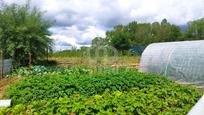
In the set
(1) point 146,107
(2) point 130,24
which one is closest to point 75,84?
(1) point 146,107

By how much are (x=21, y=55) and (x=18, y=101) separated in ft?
39.3

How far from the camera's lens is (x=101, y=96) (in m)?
6.61

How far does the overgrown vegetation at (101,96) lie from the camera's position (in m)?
5.49

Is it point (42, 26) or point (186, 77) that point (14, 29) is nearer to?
point (42, 26)

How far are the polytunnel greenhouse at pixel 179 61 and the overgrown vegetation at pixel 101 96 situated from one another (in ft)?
10.5

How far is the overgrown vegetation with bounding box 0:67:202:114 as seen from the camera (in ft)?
18.0

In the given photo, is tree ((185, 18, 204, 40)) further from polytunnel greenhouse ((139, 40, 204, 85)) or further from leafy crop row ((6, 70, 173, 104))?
leafy crop row ((6, 70, 173, 104))

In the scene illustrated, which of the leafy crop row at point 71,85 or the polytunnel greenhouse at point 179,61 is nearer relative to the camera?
the leafy crop row at point 71,85

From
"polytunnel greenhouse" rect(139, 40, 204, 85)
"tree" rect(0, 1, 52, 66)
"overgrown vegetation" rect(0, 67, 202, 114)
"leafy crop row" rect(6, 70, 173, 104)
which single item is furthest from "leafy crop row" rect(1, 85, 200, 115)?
"tree" rect(0, 1, 52, 66)

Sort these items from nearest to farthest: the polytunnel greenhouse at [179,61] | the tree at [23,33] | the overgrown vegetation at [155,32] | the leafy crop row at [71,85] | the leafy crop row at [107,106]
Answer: the leafy crop row at [107,106] < the leafy crop row at [71,85] < the polytunnel greenhouse at [179,61] < the tree at [23,33] < the overgrown vegetation at [155,32]

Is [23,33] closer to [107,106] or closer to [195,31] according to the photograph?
[107,106]

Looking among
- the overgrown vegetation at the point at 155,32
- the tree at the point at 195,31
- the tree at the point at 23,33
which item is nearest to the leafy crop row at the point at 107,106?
the tree at the point at 23,33

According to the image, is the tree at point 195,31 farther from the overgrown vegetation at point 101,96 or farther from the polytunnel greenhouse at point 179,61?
the overgrown vegetation at point 101,96

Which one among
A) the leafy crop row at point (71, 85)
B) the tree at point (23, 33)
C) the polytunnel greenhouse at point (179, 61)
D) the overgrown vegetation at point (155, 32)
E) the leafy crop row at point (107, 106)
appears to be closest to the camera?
the leafy crop row at point (107, 106)
